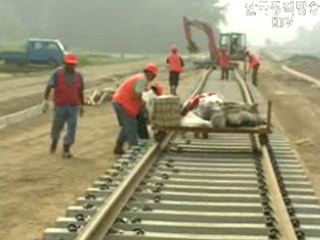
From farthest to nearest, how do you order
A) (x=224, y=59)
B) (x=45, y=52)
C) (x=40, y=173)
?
(x=45, y=52) < (x=224, y=59) < (x=40, y=173)

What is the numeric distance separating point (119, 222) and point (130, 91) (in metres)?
5.57

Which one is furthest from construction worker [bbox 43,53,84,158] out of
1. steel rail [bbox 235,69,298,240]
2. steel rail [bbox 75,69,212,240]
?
steel rail [bbox 235,69,298,240]

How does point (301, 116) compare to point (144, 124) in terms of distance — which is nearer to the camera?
point (144, 124)

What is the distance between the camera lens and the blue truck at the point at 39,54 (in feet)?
164

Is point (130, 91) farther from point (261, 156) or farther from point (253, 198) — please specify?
point (253, 198)

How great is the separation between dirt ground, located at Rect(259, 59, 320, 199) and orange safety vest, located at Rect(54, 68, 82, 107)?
14.0ft

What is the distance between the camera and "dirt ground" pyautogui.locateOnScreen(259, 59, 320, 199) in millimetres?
14281

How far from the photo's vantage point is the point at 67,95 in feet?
42.1

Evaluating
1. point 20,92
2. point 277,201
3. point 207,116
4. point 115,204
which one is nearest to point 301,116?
point 207,116

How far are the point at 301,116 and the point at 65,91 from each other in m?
11.8

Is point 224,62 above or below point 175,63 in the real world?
below

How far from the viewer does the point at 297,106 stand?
26.5 meters

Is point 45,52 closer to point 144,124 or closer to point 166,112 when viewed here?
point 144,124

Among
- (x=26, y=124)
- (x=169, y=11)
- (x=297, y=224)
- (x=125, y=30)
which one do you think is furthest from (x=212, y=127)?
(x=169, y=11)
